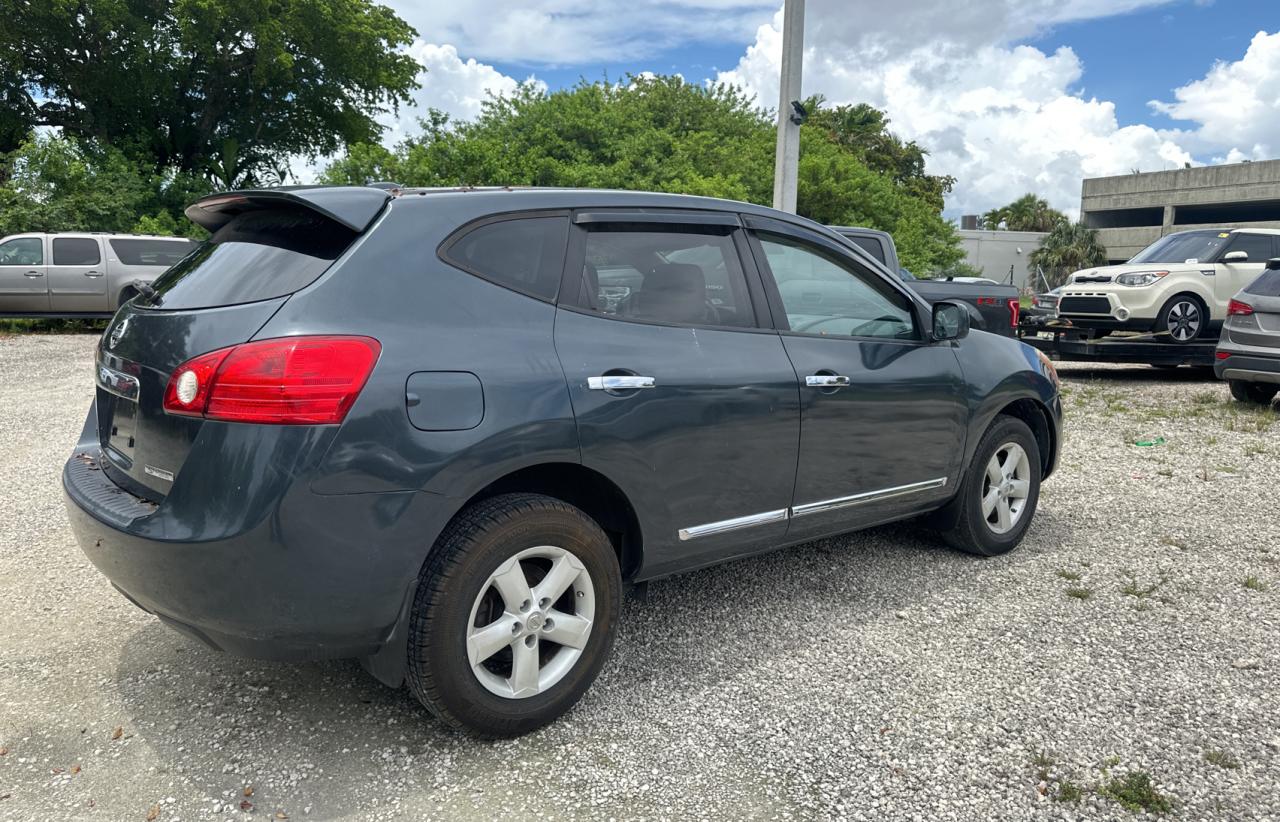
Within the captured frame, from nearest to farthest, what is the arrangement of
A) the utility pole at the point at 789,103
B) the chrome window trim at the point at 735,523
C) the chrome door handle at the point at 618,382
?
the chrome door handle at the point at 618,382 → the chrome window trim at the point at 735,523 → the utility pole at the point at 789,103

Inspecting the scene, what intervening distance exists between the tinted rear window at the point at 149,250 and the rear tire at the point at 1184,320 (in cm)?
1557

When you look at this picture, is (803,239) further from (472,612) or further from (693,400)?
(472,612)

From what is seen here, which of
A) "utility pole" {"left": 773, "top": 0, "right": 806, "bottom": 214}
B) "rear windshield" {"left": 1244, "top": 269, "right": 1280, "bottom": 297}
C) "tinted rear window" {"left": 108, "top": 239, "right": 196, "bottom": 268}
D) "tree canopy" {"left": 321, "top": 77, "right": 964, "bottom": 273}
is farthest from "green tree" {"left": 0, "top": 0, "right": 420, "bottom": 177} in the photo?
"rear windshield" {"left": 1244, "top": 269, "right": 1280, "bottom": 297}

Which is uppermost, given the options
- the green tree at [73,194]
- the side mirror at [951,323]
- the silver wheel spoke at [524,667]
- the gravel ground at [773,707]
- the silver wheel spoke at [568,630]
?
the green tree at [73,194]

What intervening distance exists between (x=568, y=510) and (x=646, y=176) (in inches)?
758

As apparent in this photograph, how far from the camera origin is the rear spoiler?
283 cm

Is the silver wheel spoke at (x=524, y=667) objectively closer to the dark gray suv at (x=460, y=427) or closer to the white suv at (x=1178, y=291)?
the dark gray suv at (x=460, y=427)

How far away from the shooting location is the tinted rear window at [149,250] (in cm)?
1656

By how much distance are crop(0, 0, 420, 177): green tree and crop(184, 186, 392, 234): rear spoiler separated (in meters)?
26.0

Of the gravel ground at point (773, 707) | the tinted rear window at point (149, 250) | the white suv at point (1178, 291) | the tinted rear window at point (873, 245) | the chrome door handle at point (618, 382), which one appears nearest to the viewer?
the gravel ground at point (773, 707)

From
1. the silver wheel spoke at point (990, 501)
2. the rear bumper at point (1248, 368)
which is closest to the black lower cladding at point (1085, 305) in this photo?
the rear bumper at point (1248, 368)

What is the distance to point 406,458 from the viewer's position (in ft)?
8.50

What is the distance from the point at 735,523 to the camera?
3.51m

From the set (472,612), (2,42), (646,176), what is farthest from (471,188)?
(2,42)
